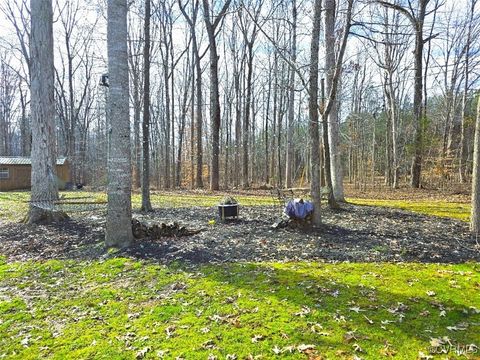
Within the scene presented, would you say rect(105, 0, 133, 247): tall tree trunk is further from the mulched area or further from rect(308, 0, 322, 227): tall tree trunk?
rect(308, 0, 322, 227): tall tree trunk

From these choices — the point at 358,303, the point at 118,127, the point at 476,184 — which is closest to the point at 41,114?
the point at 118,127

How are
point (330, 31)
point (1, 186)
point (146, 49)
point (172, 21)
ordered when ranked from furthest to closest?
point (172, 21), point (1, 186), point (146, 49), point (330, 31)

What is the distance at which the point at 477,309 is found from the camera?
3285mm

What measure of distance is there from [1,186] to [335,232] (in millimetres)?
22086

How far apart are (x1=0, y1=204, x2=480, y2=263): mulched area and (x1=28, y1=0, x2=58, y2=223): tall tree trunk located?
0.80 metres

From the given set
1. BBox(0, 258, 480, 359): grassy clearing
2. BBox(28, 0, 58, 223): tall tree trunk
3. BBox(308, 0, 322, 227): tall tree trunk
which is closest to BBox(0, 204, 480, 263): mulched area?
BBox(0, 258, 480, 359): grassy clearing

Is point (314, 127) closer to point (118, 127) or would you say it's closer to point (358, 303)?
point (118, 127)

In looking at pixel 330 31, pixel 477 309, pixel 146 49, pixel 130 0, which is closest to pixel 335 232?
pixel 477 309

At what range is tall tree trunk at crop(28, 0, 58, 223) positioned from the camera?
8.27 m

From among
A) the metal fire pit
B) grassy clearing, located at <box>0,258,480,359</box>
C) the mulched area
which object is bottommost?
grassy clearing, located at <box>0,258,480,359</box>

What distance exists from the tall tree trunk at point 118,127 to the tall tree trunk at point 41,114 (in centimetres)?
344

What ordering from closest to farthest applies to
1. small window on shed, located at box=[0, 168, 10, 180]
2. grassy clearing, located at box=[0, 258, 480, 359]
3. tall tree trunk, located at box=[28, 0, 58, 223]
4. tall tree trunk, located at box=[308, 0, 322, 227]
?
grassy clearing, located at box=[0, 258, 480, 359] < tall tree trunk, located at box=[308, 0, 322, 227] < tall tree trunk, located at box=[28, 0, 58, 223] < small window on shed, located at box=[0, 168, 10, 180]

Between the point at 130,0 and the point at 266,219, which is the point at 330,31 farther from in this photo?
the point at 130,0

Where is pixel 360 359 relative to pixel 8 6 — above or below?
below
